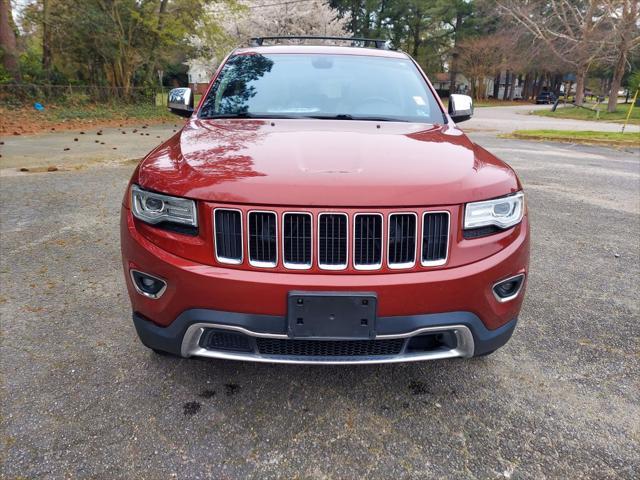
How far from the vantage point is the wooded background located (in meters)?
18.5

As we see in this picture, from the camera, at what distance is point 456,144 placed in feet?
7.88

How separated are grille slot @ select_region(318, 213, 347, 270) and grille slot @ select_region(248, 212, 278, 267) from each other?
178 millimetres

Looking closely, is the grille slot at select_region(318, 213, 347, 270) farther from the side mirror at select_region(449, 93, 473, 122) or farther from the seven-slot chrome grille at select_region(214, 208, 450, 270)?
the side mirror at select_region(449, 93, 473, 122)

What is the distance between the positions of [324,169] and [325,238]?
0.98 ft

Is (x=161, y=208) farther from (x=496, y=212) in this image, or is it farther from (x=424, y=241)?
(x=496, y=212)

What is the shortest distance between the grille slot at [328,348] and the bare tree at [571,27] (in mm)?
30779

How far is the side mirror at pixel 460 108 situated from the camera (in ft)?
11.2

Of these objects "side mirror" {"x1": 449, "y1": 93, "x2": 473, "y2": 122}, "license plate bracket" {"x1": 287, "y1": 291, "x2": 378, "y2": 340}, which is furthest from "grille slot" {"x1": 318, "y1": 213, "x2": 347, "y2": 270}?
"side mirror" {"x1": 449, "y1": 93, "x2": 473, "y2": 122}

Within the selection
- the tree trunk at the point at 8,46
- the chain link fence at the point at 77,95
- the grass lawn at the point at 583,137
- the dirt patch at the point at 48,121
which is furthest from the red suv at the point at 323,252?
the tree trunk at the point at 8,46

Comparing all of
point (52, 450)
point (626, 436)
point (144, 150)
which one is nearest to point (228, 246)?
point (52, 450)

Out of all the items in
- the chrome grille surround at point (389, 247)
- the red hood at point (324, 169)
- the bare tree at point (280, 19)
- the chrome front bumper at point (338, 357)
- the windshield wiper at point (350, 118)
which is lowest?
the chrome front bumper at point (338, 357)

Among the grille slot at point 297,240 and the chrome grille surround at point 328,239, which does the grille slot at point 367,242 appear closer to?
the chrome grille surround at point 328,239

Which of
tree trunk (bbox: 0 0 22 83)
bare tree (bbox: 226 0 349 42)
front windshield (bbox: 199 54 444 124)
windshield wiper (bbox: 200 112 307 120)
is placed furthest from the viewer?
bare tree (bbox: 226 0 349 42)

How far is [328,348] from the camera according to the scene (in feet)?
6.49
